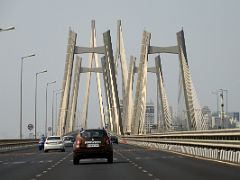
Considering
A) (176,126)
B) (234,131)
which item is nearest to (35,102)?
(176,126)

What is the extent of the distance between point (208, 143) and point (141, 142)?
1774 inches

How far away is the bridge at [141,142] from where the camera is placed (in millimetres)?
27547

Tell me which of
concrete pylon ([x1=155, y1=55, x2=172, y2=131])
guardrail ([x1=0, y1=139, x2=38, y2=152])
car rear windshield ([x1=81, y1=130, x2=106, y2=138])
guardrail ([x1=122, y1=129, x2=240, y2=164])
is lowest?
guardrail ([x1=0, y1=139, x2=38, y2=152])

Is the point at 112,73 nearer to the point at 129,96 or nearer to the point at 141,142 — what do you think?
the point at 129,96

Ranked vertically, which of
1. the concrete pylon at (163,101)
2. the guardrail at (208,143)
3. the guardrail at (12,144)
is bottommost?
the guardrail at (12,144)

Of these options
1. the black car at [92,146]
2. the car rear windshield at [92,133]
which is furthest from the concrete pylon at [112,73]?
the black car at [92,146]

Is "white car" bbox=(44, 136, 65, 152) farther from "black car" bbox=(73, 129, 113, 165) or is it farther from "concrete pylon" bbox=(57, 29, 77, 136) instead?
"concrete pylon" bbox=(57, 29, 77, 136)

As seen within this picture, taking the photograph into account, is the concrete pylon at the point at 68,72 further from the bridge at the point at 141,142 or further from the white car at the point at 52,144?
the white car at the point at 52,144

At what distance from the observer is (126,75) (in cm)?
11206

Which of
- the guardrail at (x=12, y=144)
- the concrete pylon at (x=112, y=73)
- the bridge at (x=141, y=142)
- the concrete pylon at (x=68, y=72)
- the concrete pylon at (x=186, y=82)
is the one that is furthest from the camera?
the concrete pylon at (x=112, y=73)

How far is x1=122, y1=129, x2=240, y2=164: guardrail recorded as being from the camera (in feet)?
110

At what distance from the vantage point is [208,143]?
3925cm

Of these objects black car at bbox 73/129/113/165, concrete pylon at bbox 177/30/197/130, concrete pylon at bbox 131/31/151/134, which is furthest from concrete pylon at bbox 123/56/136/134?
black car at bbox 73/129/113/165

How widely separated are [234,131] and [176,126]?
51260 mm
